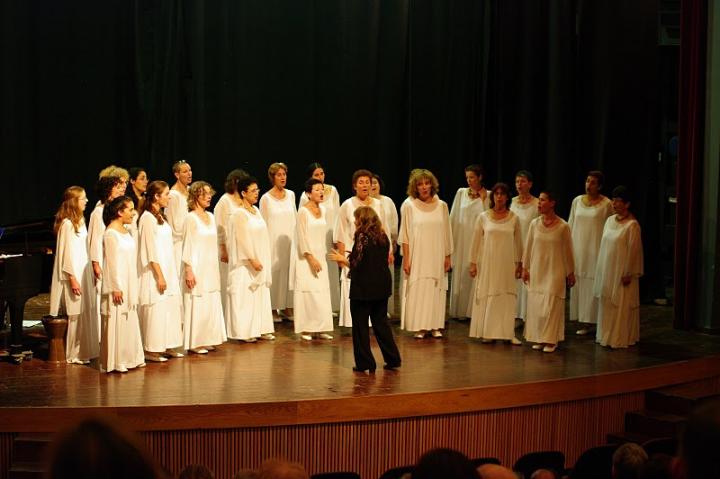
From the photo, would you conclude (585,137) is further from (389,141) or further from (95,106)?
(95,106)

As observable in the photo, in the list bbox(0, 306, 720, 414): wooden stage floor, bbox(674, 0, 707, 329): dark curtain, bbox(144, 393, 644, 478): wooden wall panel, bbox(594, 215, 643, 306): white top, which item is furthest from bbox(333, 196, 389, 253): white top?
bbox(674, 0, 707, 329): dark curtain

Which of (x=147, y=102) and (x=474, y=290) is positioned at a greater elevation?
(x=147, y=102)

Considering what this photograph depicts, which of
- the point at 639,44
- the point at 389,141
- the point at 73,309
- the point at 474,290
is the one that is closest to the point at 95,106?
the point at 389,141

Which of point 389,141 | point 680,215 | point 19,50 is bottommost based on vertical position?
point 680,215

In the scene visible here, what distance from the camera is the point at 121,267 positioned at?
7.66 m

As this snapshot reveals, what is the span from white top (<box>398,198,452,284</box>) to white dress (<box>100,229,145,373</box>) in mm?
2672

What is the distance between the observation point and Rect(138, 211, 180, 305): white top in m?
8.05

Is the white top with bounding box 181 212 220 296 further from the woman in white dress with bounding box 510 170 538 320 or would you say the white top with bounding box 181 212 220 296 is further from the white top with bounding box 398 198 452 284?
the woman in white dress with bounding box 510 170 538 320

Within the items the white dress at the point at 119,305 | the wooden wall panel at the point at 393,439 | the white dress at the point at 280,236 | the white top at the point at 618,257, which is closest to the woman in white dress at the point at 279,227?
the white dress at the point at 280,236

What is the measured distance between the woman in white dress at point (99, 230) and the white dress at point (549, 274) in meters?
3.68

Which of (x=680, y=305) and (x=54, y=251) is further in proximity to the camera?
(x=680, y=305)

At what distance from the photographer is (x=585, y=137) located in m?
12.2

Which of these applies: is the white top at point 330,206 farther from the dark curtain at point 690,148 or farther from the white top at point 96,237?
the dark curtain at point 690,148

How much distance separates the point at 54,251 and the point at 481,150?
22.1 feet
